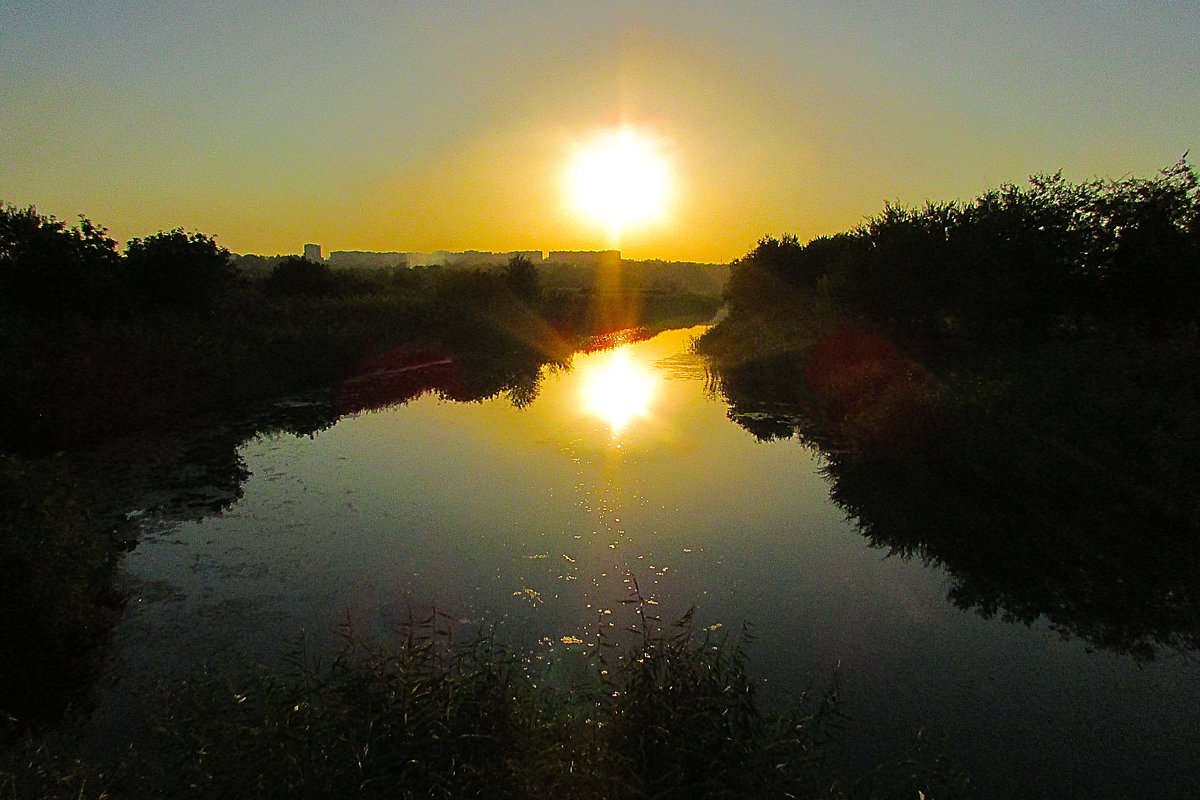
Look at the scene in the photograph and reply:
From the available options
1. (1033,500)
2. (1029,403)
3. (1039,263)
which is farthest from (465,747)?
(1039,263)

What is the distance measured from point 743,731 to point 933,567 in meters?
5.96

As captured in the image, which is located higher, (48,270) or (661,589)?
(48,270)

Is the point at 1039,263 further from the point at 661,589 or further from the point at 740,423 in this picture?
the point at 661,589

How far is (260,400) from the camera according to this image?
22.1 meters

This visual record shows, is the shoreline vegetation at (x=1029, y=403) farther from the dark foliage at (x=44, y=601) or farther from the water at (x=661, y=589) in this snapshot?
the dark foliage at (x=44, y=601)

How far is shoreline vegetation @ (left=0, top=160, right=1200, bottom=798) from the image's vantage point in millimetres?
4875

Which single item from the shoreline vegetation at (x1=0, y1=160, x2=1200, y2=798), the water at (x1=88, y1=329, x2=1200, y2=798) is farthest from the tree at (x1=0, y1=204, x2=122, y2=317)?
the water at (x1=88, y1=329, x2=1200, y2=798)

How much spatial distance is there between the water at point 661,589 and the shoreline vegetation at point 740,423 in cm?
55

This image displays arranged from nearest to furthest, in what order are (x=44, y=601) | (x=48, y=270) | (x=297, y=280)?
(x=44, y=601) → (x=48, y=270) → (x=297, y=280)

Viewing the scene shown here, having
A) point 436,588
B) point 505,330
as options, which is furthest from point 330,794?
point 505,330

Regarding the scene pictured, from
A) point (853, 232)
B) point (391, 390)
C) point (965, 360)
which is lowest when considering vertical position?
point (391, 390)

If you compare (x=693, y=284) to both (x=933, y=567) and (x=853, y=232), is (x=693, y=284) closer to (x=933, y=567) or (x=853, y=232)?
(x=853, y=232)

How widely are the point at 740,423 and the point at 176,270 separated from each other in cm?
2087

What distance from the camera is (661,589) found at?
29.7 ft
